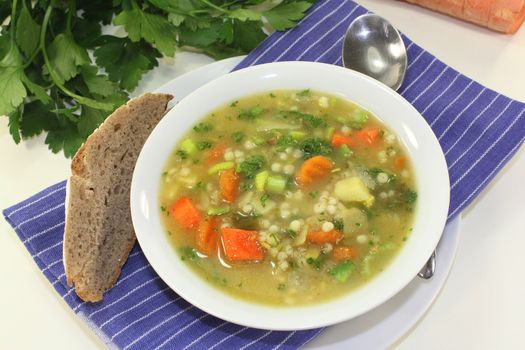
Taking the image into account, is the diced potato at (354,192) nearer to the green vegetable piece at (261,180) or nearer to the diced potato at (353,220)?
the diced potato at (353,220)

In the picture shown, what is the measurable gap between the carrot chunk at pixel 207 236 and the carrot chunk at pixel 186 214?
4 centimetres

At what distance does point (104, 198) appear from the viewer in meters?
2.61

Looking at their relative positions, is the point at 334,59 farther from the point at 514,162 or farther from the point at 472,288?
the point at 472,288

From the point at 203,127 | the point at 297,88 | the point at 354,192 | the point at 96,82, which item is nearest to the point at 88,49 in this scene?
the point at 96,82

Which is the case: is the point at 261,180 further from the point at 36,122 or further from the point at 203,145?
the point at 36,122

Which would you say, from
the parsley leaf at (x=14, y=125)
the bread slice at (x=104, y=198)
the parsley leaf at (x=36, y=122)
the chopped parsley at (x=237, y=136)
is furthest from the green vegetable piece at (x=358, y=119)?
the parsley leaf at (x=14, y=125)

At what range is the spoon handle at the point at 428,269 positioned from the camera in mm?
2436

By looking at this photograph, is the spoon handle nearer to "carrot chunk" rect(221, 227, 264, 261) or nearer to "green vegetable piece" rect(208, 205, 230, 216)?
"carrot chunk" rect(221, 227, 264, 261)

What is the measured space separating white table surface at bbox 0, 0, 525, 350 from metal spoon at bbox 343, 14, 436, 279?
1.52 ft

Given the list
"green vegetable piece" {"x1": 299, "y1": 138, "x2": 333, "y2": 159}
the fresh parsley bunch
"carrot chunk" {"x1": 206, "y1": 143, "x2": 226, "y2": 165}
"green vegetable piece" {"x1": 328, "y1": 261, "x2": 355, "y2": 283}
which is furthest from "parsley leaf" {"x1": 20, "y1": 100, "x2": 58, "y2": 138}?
"green vegetable piece" {"x1": 328, "y1": 261, "x2": 355, "y2": 283}

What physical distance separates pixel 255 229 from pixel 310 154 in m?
0.40

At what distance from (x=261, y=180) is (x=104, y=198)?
24.9 inches

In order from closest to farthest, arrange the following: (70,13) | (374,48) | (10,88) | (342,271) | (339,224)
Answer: (342,271) → (339,224) → (10,88) → (374,48) → (70,13)

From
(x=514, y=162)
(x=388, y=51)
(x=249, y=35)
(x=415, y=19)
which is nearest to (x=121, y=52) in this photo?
(x=249, y=35)
